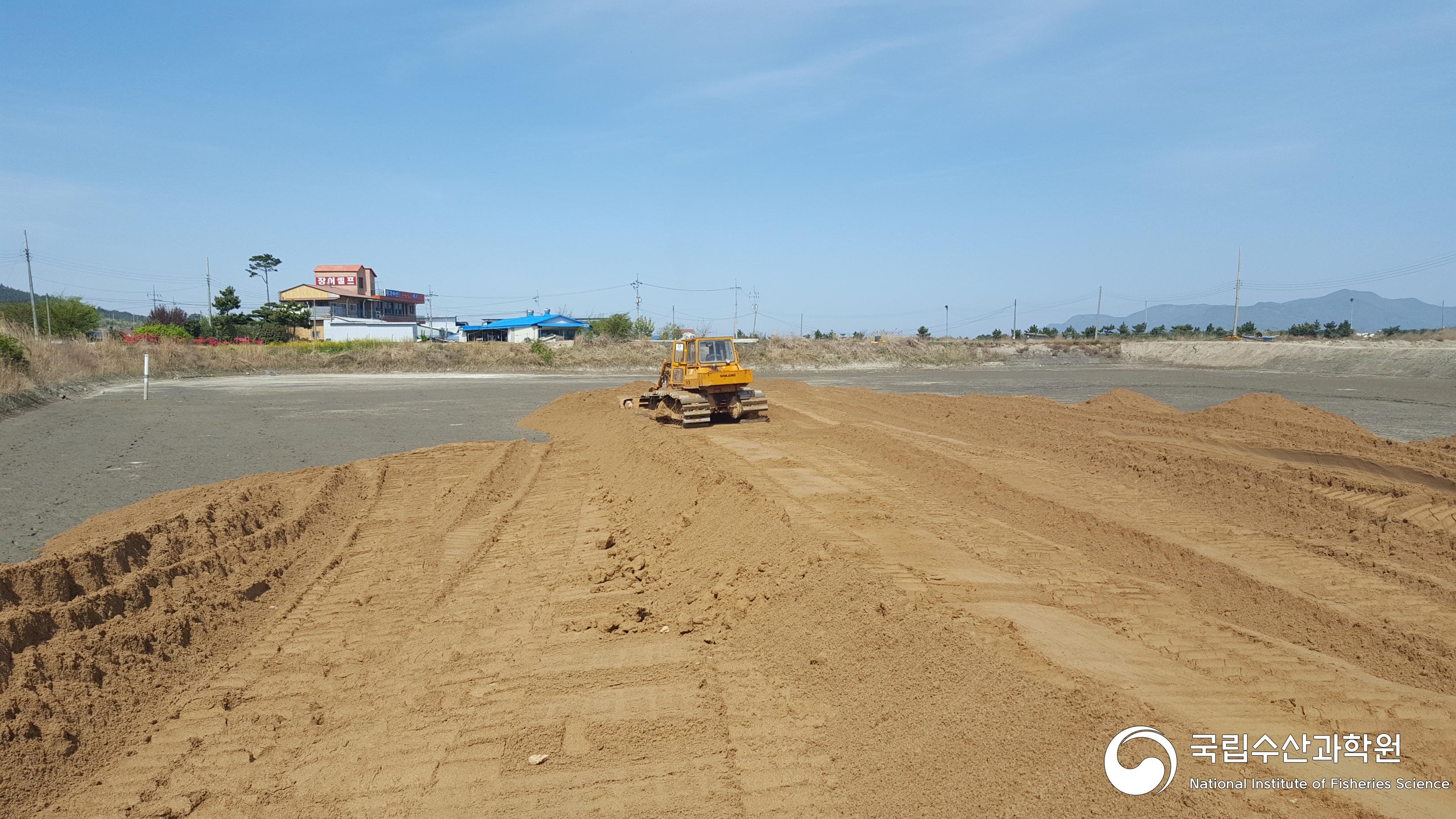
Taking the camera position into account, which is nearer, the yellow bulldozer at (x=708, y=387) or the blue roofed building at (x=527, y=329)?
the yellow bulldozer at (x=708, y=387)

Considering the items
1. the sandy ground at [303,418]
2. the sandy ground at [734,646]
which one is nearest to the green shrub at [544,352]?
the sandy ground at [303,418]

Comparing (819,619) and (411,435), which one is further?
(411,435)

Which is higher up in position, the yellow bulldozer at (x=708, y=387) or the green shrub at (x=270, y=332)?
the green shrub at (x=270, y=332)

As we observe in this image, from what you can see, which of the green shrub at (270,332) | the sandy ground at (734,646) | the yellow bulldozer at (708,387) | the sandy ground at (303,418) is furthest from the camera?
the green shrub at (270,332)

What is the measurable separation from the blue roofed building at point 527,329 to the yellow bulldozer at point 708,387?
64559 mm

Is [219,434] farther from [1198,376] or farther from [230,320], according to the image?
[230,320]

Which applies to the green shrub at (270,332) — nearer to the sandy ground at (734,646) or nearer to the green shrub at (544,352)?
the green shrub at (544,352)

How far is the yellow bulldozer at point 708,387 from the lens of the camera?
19.2m

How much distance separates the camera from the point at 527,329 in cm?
8562

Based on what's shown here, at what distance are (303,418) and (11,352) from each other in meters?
13.8

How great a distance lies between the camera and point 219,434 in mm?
19250

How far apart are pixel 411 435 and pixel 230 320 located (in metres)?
60.4

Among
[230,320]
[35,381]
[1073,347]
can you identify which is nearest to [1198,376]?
[1073,347]

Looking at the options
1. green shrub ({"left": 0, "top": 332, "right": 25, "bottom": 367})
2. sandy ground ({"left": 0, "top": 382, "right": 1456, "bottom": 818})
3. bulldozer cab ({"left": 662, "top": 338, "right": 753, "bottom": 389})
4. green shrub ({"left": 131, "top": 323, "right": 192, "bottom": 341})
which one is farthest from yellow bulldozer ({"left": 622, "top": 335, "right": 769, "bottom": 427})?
green shrub ({"left": 131, "top": 323, "right": 192, "bottom": 341})
